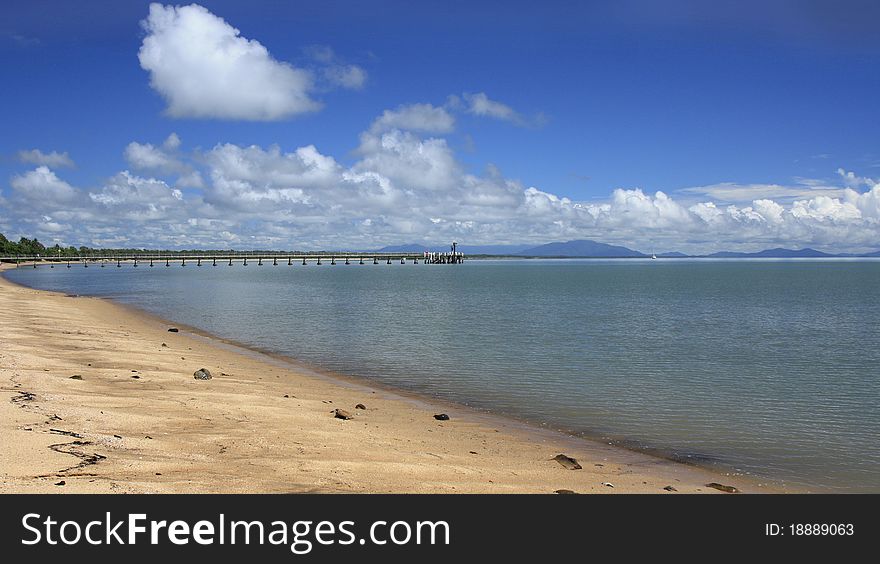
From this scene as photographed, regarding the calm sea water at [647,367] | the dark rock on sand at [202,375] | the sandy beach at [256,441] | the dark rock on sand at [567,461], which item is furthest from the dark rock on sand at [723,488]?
the dark rock on sand at [202,375]

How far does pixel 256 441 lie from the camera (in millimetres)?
11078

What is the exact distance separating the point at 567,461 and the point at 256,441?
5.57 m

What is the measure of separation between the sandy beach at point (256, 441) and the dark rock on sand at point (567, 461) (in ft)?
0.47

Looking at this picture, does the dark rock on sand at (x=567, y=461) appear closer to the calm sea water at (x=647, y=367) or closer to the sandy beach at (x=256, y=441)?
the sandy beach at (x=256, y=441)

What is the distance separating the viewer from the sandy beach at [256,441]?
8.64 metres

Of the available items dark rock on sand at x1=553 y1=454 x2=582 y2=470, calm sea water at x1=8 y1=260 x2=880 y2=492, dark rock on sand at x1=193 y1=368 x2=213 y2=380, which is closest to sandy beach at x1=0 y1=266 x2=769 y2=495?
dark rock on sand at x1=553 y1=454 x2=582 y2=470

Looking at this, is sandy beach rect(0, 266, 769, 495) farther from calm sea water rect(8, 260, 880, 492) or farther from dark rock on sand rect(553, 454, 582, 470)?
calm sea water rect(8, 260, 880, 492)

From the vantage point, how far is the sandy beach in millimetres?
8641

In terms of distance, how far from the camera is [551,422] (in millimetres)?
15805

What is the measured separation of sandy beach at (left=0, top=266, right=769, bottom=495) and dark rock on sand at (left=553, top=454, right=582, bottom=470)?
0.14 metres

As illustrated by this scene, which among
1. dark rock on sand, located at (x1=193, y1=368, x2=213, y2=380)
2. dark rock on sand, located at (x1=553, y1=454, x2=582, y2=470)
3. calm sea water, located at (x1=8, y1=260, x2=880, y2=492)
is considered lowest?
calm sea water, located at (x1=8, y1=260, x2=880, y2=492)

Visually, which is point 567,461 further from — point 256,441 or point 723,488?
point 256,441
